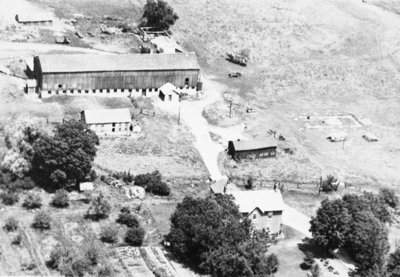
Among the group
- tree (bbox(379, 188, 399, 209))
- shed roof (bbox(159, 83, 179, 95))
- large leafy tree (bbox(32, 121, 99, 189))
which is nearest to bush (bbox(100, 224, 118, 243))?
large leafy tree (bbox(32, 121, 99, 189))

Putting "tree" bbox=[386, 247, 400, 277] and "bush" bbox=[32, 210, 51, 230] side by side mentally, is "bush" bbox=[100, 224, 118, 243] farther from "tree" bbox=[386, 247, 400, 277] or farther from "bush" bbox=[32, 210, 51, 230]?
"tree" bbox=[386, 247, 400, 277]

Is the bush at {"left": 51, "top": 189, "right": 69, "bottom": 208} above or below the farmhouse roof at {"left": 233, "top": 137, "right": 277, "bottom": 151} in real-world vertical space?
below

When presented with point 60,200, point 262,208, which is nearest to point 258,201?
point 262,208

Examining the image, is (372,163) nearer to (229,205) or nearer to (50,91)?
(229,205)

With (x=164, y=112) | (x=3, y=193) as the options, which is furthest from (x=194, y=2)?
(x=3, y=193)

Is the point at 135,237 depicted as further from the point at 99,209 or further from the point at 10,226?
the point at 10,226

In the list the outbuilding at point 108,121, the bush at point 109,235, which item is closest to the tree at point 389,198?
the outbuilding at point 108,121
